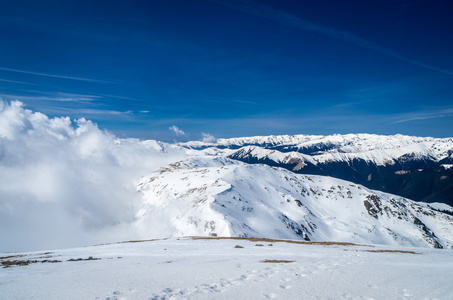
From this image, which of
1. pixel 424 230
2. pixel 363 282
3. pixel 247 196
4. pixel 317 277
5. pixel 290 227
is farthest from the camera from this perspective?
pixel 424 230

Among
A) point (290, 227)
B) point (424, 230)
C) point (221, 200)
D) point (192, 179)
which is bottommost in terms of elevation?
point (424, 230)

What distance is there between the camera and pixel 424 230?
191 m

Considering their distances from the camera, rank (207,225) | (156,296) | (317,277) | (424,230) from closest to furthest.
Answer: (156,296) < (317,277) < (207,225) < (424,230)

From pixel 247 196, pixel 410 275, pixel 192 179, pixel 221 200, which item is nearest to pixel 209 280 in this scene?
pixel 410 275

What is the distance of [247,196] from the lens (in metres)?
151

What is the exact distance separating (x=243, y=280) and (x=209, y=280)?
1.78 metres

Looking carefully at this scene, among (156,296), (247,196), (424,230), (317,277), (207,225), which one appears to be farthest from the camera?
(424,230)

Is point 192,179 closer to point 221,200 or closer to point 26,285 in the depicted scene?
point 221,200

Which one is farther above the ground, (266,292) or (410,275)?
(266,292)

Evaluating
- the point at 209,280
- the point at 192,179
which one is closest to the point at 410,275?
the point at 209,280

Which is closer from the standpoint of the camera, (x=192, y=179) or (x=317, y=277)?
(x=317, y=277)

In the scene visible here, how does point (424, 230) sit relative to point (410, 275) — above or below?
below

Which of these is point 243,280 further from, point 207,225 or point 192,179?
point 192,179

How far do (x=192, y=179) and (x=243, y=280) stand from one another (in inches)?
7313
